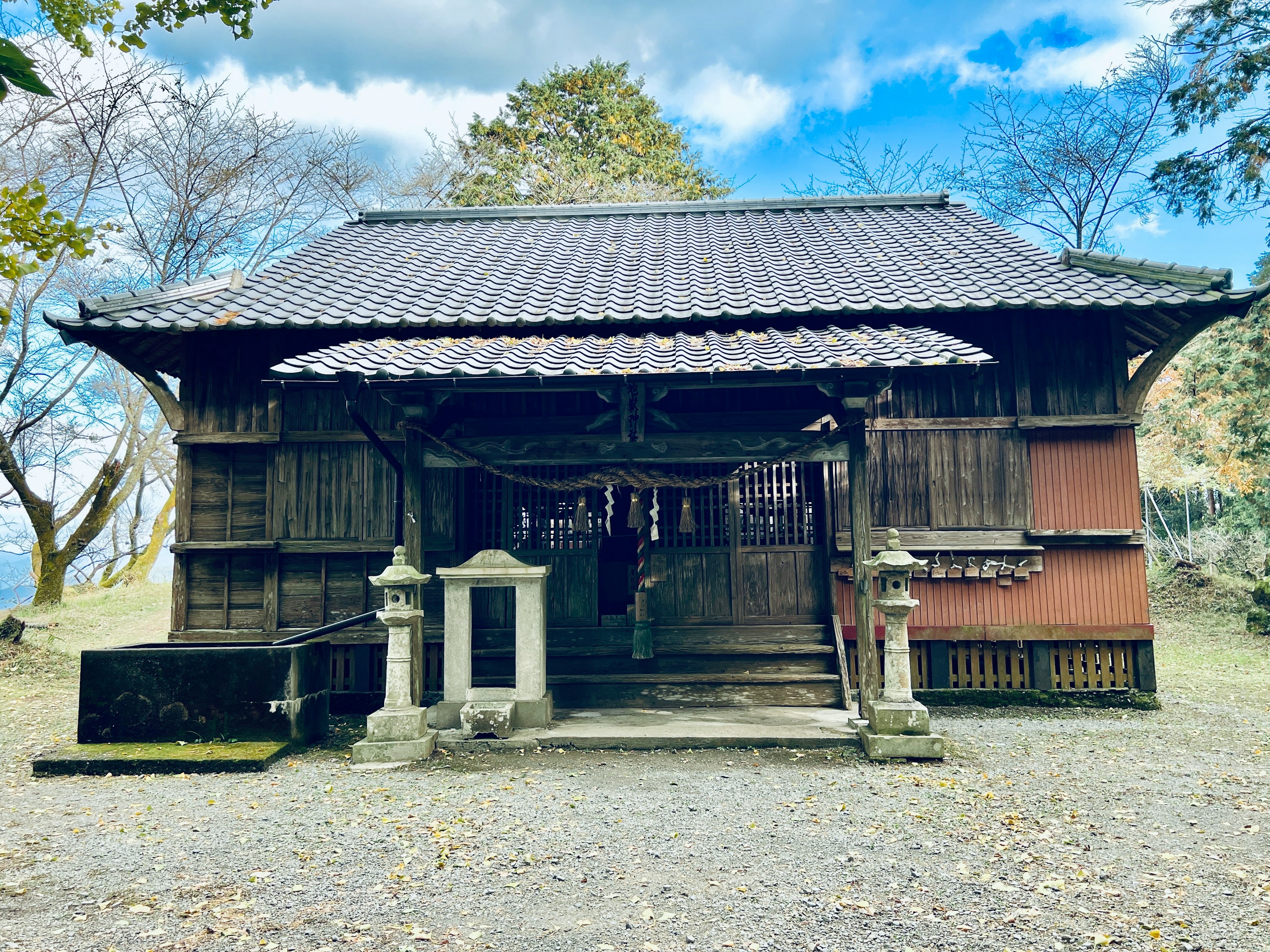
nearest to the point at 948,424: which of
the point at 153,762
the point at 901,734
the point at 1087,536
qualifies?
the point at 1087,536

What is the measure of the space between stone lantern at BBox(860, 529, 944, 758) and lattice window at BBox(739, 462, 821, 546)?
1.94 metres

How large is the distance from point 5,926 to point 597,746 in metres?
4.13

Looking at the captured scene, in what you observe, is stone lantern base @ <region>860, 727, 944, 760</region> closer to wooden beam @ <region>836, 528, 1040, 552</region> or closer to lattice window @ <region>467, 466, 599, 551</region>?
wooden beam @ <region>836, 528, 1040, 552</region>

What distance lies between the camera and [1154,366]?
8211 millimetres

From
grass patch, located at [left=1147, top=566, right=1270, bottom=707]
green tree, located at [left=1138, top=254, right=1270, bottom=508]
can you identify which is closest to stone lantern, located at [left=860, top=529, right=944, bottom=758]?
grass patch, located at [left=1147, top=566, right=1270, bottom=707]

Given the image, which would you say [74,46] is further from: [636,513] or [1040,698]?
[1040,698]

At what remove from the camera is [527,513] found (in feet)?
29.0

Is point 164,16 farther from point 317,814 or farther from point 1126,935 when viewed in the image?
point 1126,935

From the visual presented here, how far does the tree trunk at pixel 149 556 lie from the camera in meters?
20.8

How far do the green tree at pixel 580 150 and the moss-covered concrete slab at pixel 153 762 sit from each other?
16.3 meters

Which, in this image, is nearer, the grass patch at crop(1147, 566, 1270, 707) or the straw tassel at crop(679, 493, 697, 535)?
the straw tassel at crop(679, 493, 697, 535)

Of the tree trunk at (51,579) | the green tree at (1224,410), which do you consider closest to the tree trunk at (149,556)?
the tree trunk at (51,579)

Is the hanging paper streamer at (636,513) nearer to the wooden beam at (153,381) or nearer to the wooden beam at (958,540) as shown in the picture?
the wooden beam at (958,540)

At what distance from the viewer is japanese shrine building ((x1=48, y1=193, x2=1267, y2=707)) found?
8.02 metres
